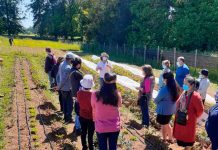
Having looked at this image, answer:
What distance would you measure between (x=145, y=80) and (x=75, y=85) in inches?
65.8

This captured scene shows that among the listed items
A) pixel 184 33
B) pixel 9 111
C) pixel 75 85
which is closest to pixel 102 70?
pixel 9 111

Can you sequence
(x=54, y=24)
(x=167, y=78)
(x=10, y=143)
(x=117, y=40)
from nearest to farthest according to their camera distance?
(x=167, y=78), (x=10, y=143), (x=117, y=40), (x=54, y=24)

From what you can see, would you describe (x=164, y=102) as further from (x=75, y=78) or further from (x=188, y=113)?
(x=75, y=78)

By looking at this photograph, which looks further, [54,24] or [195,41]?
[54,24]

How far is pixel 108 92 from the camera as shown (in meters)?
5.60

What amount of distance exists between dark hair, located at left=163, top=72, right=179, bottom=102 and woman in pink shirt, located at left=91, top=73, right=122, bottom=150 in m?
1.40

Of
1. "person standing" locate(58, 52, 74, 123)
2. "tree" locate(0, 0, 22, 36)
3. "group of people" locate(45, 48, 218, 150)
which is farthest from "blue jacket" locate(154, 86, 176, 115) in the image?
"tree" locate(0, 0, 22, 36)

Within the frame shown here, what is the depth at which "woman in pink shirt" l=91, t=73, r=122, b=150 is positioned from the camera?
5.60 meters

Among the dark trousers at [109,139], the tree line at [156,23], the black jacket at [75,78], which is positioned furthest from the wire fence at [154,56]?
the dark trousers at [109,139]

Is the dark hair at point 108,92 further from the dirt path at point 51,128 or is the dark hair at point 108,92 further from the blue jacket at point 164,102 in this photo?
the dirt path at point 51,128

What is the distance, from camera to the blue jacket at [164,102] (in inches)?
278

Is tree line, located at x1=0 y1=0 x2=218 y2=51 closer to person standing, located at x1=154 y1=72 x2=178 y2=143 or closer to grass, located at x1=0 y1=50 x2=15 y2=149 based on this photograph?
grass, located at x1=0 y1=50 x2=15 y2=149

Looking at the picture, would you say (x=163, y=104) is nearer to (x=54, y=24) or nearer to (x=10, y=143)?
(x=10, y=143)

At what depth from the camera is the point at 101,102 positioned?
5676mm
